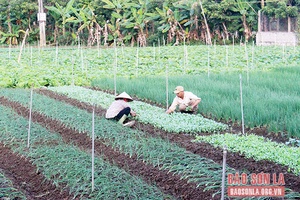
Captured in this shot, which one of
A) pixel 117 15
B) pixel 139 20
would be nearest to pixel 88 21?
pixel 117 15

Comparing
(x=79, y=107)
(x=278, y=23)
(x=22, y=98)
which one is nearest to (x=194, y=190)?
(x=79, y=107)

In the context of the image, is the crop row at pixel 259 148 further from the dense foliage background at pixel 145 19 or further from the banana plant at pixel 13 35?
the banana plant at pixel 13 35

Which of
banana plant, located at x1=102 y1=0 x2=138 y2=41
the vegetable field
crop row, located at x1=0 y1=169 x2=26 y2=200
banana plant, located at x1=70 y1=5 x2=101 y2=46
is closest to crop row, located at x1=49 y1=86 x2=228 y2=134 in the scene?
the vegetable field

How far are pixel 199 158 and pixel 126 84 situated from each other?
7192 millimetres

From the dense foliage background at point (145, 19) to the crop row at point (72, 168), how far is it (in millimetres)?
20361

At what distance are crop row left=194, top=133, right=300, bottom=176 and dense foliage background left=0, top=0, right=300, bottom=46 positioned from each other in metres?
20.7

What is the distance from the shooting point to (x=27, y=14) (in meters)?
34.9

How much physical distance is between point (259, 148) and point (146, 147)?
147 cm

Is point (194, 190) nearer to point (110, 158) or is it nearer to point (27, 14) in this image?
point (110, 158)

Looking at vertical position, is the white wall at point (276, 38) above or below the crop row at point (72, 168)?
above

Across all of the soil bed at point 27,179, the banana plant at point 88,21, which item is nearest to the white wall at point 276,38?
the banana plant at point 88,21

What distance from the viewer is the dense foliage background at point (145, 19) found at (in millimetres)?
29844

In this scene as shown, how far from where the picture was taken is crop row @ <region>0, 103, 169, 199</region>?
5.88m

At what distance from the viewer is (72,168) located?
21.9 feet
